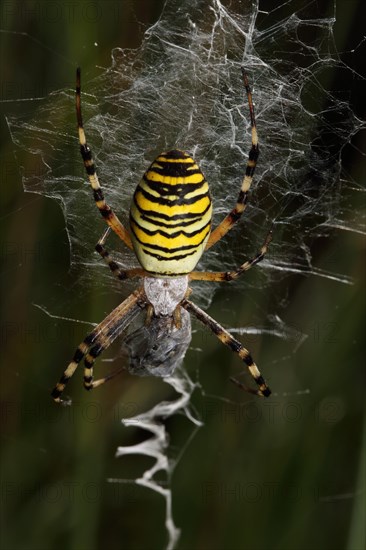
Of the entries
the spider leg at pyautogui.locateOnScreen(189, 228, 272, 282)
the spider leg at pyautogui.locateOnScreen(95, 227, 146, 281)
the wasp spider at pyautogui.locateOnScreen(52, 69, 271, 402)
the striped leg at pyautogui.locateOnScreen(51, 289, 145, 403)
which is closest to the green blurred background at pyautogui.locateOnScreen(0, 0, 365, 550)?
the striped leg at pyautogui.locateOnScreen(51, 289, 145, 403)

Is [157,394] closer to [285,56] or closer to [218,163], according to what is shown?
[218,163]

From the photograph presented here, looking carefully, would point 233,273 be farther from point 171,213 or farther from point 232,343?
point 171,213

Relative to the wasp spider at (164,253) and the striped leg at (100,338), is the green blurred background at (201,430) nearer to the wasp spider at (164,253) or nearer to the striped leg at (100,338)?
the striped leg at (100,338)

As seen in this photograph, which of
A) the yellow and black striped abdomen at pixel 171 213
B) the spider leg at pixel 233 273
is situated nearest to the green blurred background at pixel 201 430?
the spider leg at pixel 233 273

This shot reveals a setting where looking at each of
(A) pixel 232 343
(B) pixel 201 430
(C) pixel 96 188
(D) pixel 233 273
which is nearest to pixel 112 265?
(C) pixel 96 188

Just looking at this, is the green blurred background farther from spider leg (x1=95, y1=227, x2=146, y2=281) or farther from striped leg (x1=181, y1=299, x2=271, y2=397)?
spider leg (x1=95, y1=227, x2=146, y2=281)

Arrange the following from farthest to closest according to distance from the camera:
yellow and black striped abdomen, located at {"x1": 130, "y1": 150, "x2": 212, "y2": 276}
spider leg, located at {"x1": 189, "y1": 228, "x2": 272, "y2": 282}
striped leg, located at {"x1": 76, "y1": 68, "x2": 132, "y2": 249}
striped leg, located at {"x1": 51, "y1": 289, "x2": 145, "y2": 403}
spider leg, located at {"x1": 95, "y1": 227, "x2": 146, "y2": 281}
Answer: striped leg, located at {"x1": 51, "y1": 289, "x2": 145, "y2": 403}, spider leg, located at {"x1": 189, "y1": 228, "x2": 272, "y2": 282}, spider leg, located at {"x1": 95, "y1": 227, "x2": 146, "y2": 281}, striped leg, located at {"x1": 76, "y1": 68, "x2": 132, "y2": 249}, yellow and black striped abdomen, located at {"x1": 130, "y1": 150, "x2": 212, "y2": 276}

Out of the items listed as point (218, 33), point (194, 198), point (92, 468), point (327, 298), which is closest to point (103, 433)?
point (92, 468)

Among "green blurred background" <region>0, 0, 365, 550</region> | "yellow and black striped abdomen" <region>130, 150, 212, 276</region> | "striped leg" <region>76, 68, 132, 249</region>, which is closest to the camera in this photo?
"yellow and black striped abdomen" <region>130, 150, 212, 276</region>
